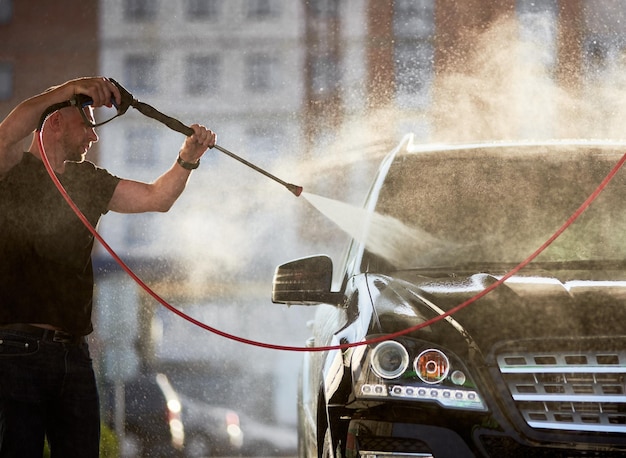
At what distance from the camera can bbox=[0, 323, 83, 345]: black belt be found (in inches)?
128

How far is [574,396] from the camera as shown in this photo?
2746 millimetres

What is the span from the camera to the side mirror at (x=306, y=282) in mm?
3469

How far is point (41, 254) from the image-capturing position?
3.36 m

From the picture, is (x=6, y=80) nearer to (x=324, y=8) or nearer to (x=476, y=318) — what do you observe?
(x=324, y=8)

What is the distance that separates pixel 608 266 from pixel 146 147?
25.6m

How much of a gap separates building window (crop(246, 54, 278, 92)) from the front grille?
2553cm

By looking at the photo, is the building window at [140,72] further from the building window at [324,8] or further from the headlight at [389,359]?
the headlight at [389,359]

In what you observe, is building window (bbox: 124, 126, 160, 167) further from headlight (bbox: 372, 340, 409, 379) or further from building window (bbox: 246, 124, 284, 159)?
headlight (bbox: 372, 340, 409, 379)

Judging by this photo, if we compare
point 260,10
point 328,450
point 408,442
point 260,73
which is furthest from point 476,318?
point 260,10

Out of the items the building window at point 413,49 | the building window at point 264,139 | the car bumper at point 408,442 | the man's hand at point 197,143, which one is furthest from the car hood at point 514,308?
the building window at point 264,139

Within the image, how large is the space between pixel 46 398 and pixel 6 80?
93.4 feet

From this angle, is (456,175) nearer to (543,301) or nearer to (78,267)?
(543,301)

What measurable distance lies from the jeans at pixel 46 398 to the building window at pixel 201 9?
22916mm

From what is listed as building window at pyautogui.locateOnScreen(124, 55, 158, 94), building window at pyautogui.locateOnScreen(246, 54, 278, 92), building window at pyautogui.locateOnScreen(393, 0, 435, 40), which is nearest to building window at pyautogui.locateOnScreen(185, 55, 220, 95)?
building window at pyautogui.locateOnScreen(246, 54, 278, 92)
